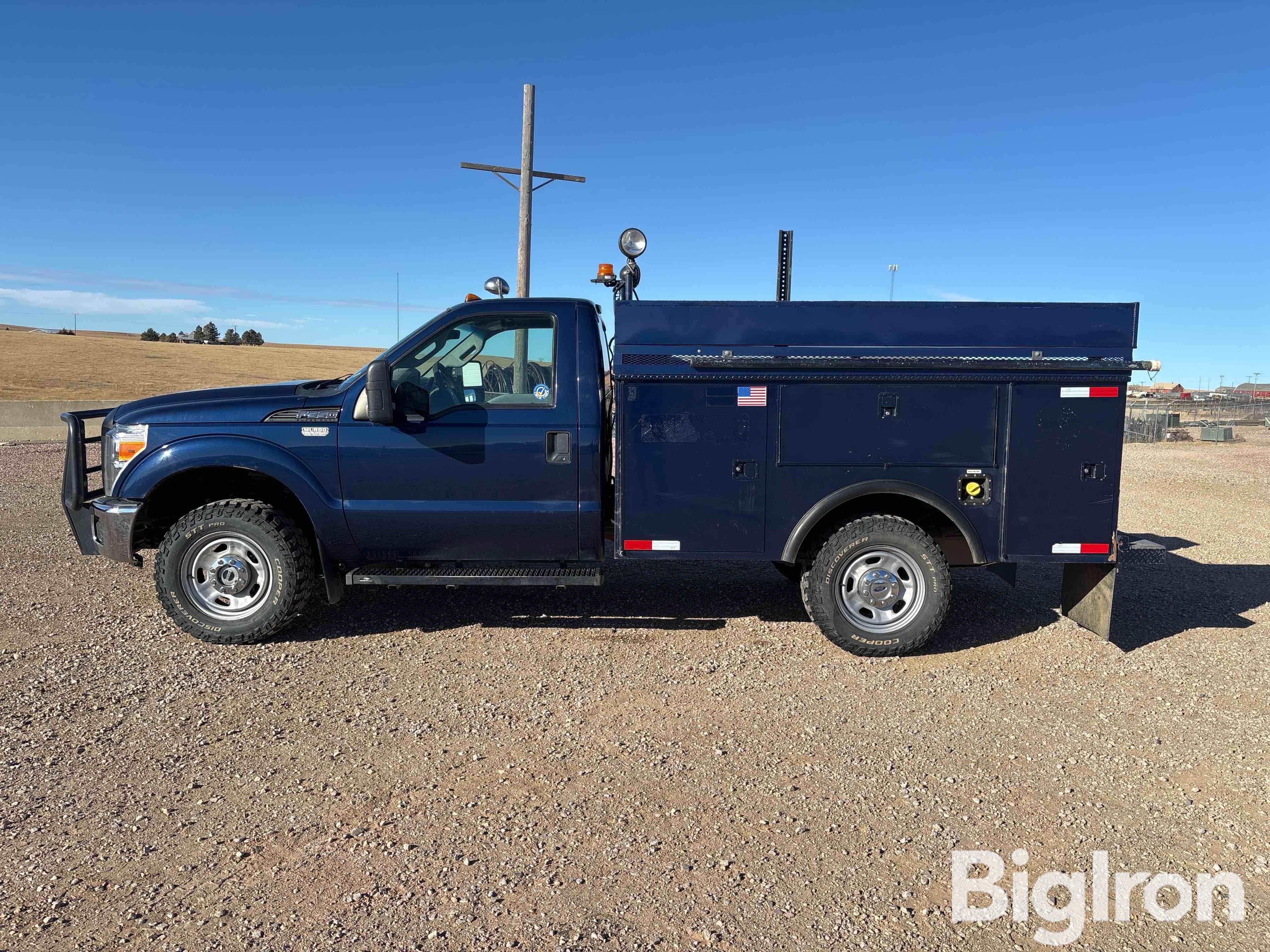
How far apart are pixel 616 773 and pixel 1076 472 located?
337 cm

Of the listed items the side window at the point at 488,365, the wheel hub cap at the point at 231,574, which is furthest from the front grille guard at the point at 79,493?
the side window at the point at 488,365

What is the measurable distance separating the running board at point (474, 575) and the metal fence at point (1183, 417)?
16.0 metres

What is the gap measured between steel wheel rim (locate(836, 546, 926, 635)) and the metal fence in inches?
580

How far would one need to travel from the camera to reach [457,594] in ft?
21.2

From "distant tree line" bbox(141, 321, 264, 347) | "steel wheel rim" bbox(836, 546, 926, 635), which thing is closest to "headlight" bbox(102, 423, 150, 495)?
"steel wheel rim" bbox(836, 546, 926, 635)

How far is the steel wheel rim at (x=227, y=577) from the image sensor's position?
5.20 meters

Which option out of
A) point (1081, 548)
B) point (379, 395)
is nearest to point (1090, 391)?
point (1081, 548)

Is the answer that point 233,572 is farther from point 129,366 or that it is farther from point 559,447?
point 129,366

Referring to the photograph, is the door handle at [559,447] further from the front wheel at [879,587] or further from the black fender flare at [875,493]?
the front wheel at [879,587]

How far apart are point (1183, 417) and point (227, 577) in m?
41.3

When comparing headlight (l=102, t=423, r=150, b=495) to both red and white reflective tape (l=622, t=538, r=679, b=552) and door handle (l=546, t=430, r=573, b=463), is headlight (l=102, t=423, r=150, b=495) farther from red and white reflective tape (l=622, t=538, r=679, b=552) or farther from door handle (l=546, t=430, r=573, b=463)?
red and white reflective tape (l=622, t=538, r=679, b=552)

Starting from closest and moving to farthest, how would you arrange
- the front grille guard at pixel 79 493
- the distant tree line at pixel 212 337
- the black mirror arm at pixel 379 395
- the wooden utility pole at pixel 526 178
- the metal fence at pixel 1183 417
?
the black mirror arm at pixel 379 395 < the front grille guard at pixel 79 493 < the wooden utility pole at pixel 526 178 < the metal fence at pixel 1183 417 < the distant tree line at pixel 212 337

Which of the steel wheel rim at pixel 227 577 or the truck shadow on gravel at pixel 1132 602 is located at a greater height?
the steel wheel rim at pixel 227 577

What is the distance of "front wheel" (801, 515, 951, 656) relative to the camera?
5.09 meters
